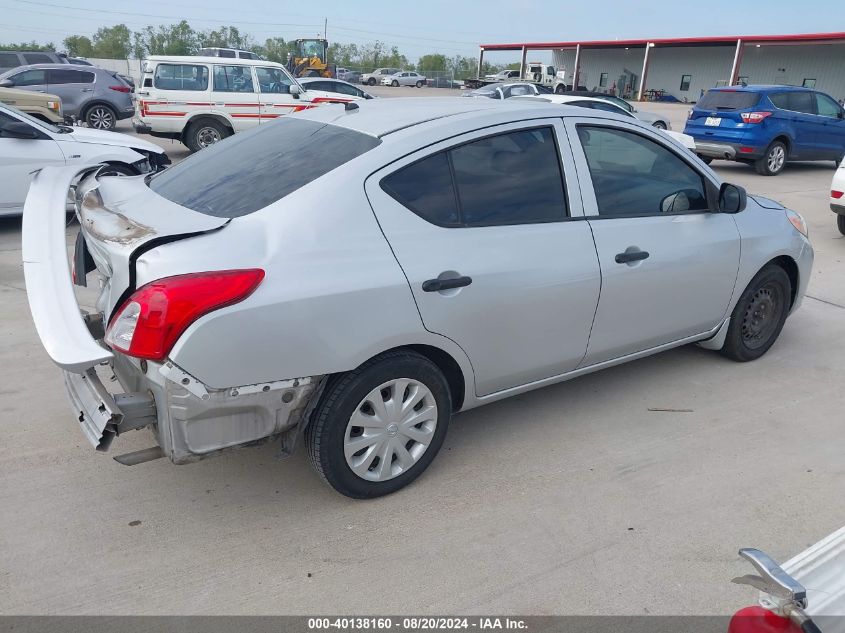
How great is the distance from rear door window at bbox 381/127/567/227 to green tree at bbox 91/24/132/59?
255ft

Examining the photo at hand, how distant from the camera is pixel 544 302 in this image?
3.43 meters

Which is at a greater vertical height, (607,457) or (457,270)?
(457,270)

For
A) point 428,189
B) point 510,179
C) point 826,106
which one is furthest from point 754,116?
point 428,189

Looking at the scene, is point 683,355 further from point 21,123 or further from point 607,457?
point 21,123

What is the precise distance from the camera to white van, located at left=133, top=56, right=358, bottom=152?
44.1ft

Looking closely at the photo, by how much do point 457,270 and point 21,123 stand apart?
279 inches

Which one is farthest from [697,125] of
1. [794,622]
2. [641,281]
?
[794,622]

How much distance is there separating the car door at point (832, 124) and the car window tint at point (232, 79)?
37.1 ft

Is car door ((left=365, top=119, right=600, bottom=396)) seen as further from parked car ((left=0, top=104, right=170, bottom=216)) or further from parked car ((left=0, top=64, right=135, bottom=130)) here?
parked car ((left=0, top=64, right=135, bottom=130))

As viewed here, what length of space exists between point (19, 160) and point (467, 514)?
7157 mm

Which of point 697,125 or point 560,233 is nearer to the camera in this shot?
point 560,233

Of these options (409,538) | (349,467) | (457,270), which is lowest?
(409,538)

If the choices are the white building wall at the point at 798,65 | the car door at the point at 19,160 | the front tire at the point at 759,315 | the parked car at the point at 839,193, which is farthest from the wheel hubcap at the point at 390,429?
the white building wall at the point at 798,65

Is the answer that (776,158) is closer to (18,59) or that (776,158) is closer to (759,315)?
(759,315)
